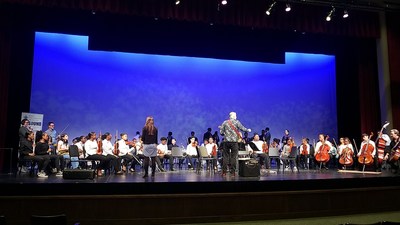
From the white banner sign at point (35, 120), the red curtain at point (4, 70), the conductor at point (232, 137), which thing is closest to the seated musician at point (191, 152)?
the conductor at point (232, 137)

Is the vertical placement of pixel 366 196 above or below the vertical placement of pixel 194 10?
below

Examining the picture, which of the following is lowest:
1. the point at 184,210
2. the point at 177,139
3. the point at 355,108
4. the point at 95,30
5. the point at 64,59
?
the point at 184,210

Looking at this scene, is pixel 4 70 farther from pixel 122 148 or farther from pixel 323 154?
pixel 323 154

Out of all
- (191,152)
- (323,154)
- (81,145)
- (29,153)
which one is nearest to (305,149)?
(323,154)

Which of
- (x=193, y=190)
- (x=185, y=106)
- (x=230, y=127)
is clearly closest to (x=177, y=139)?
(x=185, y=106)

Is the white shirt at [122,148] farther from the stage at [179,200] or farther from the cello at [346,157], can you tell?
the cello at [346,157]

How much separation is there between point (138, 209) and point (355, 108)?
10.1m

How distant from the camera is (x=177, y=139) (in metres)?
13.6

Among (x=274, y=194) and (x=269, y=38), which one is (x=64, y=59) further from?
(x=274, y=194)

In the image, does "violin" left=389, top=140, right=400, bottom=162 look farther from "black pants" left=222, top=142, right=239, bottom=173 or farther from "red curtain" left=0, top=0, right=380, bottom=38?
"black pants" left=222, top=142, right=239, bottom=173

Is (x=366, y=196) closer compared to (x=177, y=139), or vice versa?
(x=366, y=196)

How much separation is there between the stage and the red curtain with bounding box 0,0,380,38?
227 inches

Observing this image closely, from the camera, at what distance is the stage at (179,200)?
19.1 ft

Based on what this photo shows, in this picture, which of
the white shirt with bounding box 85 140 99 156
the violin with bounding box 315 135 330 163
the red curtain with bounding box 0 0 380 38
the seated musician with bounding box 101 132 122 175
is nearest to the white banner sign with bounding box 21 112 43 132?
the white shirt with bounding box 85 140 99 156
